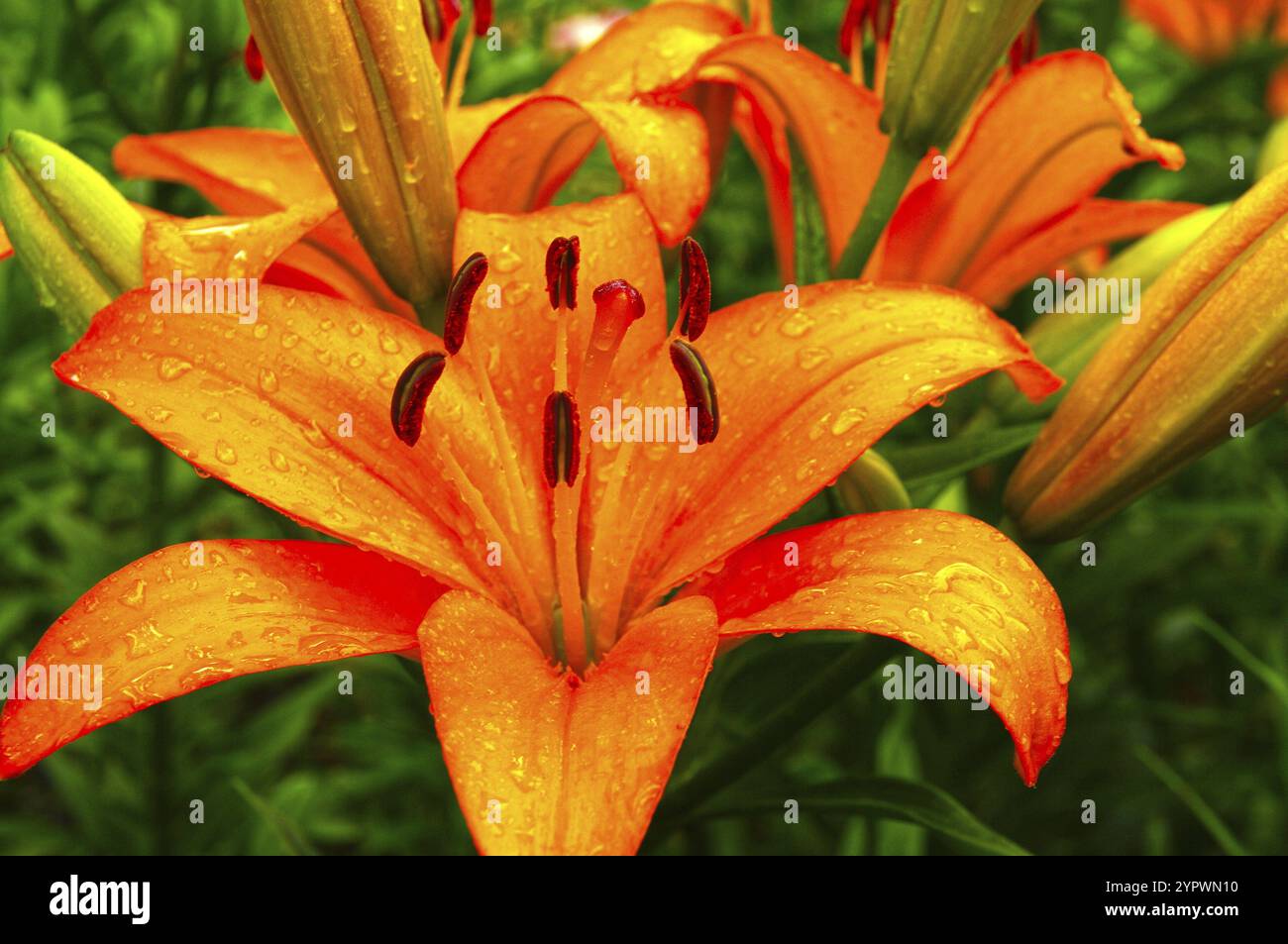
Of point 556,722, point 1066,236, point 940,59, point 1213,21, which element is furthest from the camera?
point 1213,21

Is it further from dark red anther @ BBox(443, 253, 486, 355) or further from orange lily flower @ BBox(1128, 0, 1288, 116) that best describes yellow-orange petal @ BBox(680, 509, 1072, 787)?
orange lily flower @ BBox(1128, 0, 1288, 116)

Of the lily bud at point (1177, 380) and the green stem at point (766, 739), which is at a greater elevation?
the lily bud at point (1177, 380)

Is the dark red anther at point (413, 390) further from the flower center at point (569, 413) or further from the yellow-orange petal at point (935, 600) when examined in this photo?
the yellow-orange petal at point (935, 600)

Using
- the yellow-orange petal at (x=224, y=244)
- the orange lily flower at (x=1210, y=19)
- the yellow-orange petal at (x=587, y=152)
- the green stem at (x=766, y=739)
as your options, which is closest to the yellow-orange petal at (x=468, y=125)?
the yellow-orange petal at (x=587, y=152)

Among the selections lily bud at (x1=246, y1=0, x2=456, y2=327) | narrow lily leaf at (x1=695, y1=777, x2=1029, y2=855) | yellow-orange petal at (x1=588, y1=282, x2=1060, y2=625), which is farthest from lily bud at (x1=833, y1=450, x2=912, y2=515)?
lily bud at (x1=246, y1=0, x2=456, y2=327)

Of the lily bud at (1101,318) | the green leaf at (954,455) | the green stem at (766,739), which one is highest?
the lily bud at (1101,318)

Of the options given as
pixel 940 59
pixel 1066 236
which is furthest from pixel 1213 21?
pixel 940 59

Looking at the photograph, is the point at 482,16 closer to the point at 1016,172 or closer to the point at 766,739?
the point at 1016,172
